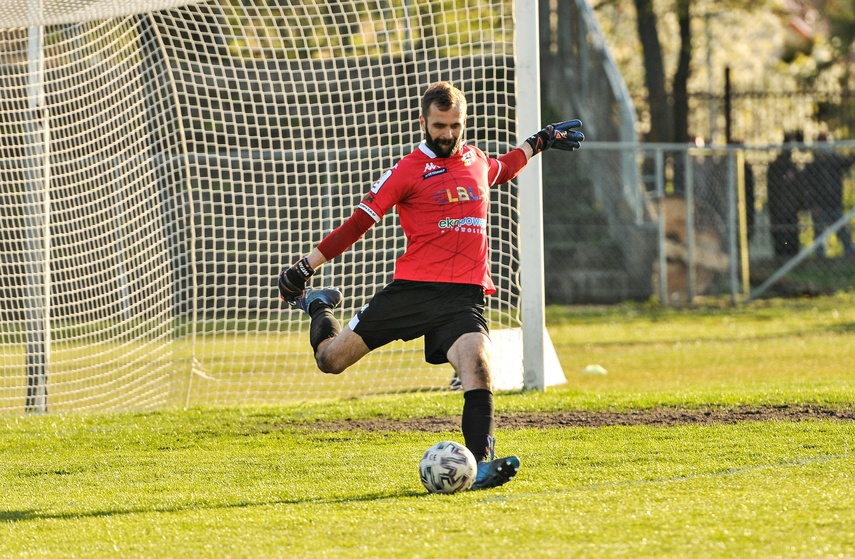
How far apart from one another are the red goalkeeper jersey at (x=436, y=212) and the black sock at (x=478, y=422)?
0.62m

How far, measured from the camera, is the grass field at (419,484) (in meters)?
4.56

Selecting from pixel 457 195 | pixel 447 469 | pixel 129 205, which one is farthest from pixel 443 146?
pixel 129 205

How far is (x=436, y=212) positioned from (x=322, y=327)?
1000 millimetres

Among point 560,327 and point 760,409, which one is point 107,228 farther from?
point 560,327

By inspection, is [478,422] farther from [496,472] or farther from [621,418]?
[621,418]

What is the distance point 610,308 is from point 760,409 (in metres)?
10.3

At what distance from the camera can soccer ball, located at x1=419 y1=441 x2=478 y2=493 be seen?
5.50m

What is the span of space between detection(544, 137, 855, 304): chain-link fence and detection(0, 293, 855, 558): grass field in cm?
871

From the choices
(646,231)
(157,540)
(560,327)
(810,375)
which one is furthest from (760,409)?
(646,231)

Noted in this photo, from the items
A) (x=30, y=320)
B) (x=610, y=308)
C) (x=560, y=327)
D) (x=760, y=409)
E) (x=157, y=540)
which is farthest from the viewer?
(x=610, y=308)

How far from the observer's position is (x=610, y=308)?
1838 cm

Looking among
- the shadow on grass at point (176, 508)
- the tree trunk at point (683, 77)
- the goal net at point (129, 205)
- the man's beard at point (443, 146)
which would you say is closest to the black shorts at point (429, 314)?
the man's beard at point (443, 146)

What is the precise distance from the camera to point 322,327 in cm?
664

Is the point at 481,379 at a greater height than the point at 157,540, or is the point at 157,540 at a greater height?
the point at 481,379
